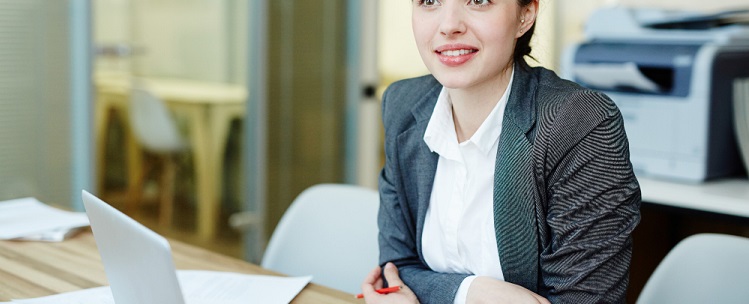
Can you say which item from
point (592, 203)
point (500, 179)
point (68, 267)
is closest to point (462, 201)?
point (500, 179)

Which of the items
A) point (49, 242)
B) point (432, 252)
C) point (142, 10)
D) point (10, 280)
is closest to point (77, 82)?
point (142, 10)

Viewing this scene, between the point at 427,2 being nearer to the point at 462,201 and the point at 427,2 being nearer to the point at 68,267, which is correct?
the point at 462,201

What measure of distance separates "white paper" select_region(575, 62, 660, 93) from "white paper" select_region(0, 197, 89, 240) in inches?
62.4

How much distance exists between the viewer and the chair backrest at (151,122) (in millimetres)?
3358

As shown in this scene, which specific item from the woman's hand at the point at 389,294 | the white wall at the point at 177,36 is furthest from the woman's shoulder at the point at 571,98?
the white wall at the point at 177,36

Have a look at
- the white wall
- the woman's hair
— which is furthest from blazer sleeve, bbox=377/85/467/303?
the white wall

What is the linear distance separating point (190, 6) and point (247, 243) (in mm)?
1109

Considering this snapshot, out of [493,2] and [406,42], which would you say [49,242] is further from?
[406,42]

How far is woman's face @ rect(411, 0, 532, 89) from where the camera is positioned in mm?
1380

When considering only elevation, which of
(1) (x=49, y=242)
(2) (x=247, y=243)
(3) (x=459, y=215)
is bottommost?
(2) (x=247, y=243)

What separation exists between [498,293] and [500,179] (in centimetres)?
18

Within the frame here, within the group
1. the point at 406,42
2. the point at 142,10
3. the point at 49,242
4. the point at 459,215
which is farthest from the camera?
the point at 406,42

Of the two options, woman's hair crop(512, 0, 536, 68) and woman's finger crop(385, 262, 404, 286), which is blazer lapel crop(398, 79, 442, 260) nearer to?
woman's finger crop(385, 262, 404, 286)

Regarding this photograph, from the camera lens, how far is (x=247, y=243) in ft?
12.8
